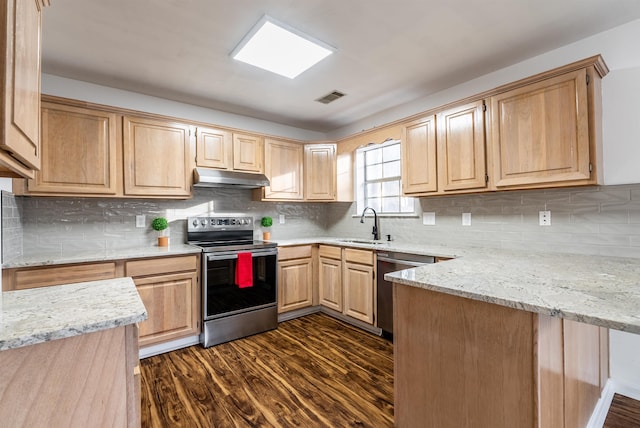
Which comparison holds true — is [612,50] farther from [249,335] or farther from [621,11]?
[249,335]

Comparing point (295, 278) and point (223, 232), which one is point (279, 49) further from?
point (295, 278)

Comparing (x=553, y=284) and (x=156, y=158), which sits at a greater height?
(x=156, y=158)

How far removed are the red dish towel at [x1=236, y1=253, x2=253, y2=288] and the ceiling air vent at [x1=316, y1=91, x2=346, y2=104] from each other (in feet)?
5.99

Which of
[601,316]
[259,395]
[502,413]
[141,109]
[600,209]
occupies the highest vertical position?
[141,109]

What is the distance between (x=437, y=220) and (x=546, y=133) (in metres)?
1.21

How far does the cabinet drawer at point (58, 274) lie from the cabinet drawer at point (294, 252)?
152cm

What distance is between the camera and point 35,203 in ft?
8.38

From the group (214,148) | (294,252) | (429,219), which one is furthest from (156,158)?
(429,219)

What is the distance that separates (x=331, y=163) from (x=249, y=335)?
223 cm

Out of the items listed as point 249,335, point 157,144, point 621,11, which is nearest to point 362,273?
point 249,335

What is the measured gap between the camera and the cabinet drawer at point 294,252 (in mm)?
3268

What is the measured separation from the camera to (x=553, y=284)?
4.04 ft

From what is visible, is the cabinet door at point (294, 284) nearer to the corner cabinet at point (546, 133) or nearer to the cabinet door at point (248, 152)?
the cabinet door at point (248, 152)

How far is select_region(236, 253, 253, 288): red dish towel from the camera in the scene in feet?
9.37
